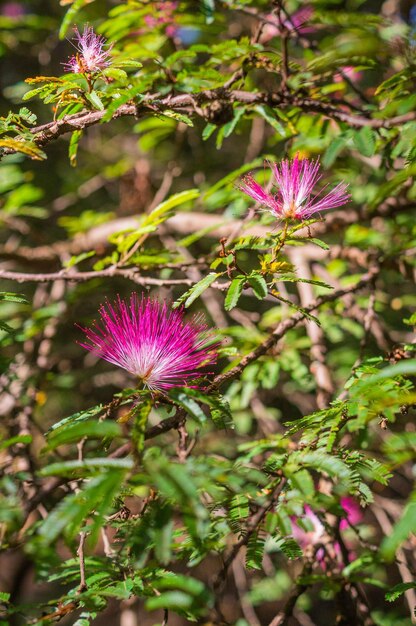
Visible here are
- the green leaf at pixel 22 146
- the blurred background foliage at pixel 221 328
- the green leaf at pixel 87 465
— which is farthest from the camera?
the green leaf at pixel 22 146

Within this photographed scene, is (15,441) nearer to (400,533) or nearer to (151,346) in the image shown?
(151,346)

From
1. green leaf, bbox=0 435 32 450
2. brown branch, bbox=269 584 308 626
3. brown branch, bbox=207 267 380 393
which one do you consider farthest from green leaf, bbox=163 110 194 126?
brown branch, bbox=269 584 308 626

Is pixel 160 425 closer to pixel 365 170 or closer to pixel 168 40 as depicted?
pixel 168 40

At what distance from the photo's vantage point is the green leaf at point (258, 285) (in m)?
1.08

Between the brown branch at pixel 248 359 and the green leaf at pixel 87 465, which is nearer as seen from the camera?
the green leaf at pixel 87 465

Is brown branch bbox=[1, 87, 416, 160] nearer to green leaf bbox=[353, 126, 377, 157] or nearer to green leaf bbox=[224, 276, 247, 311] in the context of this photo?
green leaf bbox=[353, 126, 377, 157]

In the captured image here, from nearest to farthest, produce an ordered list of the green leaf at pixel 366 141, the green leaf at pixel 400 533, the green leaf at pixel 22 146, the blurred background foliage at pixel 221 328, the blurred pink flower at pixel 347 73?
the green leaf at pixel 400 533 < the blurred background foliage at pixel 221 328 < the green leaf at pixel 22 146 < the green leaf at pixel 366 141 < the blurred pink flower at pixel 347 73

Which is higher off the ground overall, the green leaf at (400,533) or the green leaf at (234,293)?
the green leaf at (234,293)

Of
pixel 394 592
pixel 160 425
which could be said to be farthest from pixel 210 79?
pixel 394 592

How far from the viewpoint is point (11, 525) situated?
89 cm

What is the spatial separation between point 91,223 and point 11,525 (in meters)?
1.98

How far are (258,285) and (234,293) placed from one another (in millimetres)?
54

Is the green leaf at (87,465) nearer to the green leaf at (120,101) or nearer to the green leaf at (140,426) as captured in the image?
the green leaf at (140,426)

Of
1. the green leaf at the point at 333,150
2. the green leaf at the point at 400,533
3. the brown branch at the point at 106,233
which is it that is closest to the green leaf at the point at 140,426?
the green leaf at the point at 400,533
